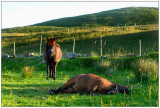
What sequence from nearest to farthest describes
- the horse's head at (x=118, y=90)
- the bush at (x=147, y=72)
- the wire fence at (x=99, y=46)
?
1. the horse's head at (x=118, y=90)
2. the bush at (x=147, y=72)
3. the wire fence at (x=99, y=46)

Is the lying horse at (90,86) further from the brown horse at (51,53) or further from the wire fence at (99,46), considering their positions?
the wire fence at (99,46)

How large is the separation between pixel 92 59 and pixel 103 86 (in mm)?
8936

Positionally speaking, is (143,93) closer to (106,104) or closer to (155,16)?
(106,104)

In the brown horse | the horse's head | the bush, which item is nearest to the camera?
the horse's head

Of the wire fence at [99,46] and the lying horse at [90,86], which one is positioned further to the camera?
the wire fence at [99,46]

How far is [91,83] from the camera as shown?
6957 mm

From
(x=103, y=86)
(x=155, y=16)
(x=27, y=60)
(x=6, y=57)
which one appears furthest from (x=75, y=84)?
(x=155, y=16)

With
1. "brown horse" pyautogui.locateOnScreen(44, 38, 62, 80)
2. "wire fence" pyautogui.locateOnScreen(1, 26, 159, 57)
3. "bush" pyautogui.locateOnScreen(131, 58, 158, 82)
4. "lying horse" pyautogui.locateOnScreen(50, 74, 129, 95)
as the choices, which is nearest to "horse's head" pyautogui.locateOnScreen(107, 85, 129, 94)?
"lying horse" pyautogui.locateOnScreen(50, 74, 129, 95)

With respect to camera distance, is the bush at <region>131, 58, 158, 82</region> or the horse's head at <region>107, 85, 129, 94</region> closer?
the horse's head at <region>107, 85, 129, 94</region>

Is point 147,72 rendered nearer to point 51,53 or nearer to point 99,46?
point 51,53

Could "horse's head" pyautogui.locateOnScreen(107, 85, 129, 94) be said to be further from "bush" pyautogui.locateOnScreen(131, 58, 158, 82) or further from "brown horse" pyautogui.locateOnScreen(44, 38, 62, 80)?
"bush" pyautogui.locateOnScreen(131, 58, 158, 82)

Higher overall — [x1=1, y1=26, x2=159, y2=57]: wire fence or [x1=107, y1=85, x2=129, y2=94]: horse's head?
[x1=1, y1=26, x2=159, y2=57]: wire fence

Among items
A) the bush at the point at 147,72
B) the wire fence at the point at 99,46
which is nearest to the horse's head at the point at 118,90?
the bush at the point at 147,72

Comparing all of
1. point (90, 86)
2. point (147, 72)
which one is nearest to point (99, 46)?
point (147, 72)
